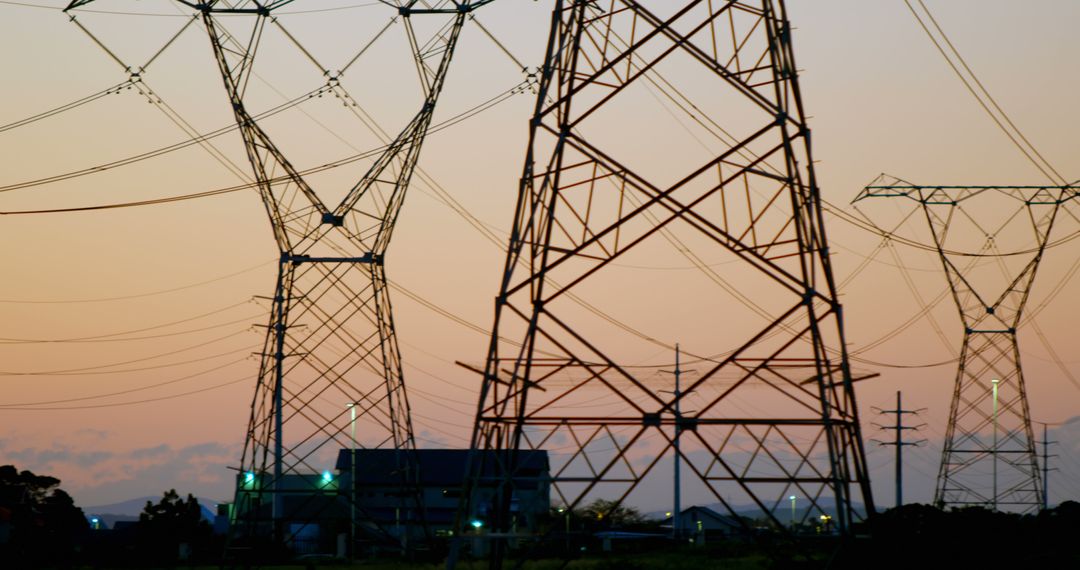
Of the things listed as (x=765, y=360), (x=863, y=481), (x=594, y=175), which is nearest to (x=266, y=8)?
(x=594, y=175)

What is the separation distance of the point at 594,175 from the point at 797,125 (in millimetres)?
3697

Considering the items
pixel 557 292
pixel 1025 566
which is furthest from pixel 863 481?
pixel 1025 566

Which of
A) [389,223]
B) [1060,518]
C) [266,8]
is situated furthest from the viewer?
[1060,518]

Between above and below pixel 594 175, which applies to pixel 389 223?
above

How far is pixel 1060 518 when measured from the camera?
4712 cm

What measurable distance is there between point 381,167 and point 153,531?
27.9m

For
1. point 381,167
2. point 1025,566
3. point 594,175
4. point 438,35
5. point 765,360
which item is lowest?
point 1025,566

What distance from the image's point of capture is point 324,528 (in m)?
76.9

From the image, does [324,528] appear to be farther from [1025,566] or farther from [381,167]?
[1025,566]

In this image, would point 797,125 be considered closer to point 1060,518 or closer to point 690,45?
point 690,45

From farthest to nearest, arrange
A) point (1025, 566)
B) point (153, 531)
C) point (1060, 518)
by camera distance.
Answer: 1. point (153, 531)
2. point (1060, 518)
3. point (1025, 566)

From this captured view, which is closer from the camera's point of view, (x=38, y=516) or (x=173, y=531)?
(x=173, y=531)

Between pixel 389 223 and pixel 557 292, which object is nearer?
pixel 557 292

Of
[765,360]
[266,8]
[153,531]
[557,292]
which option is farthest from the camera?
[153,531]
